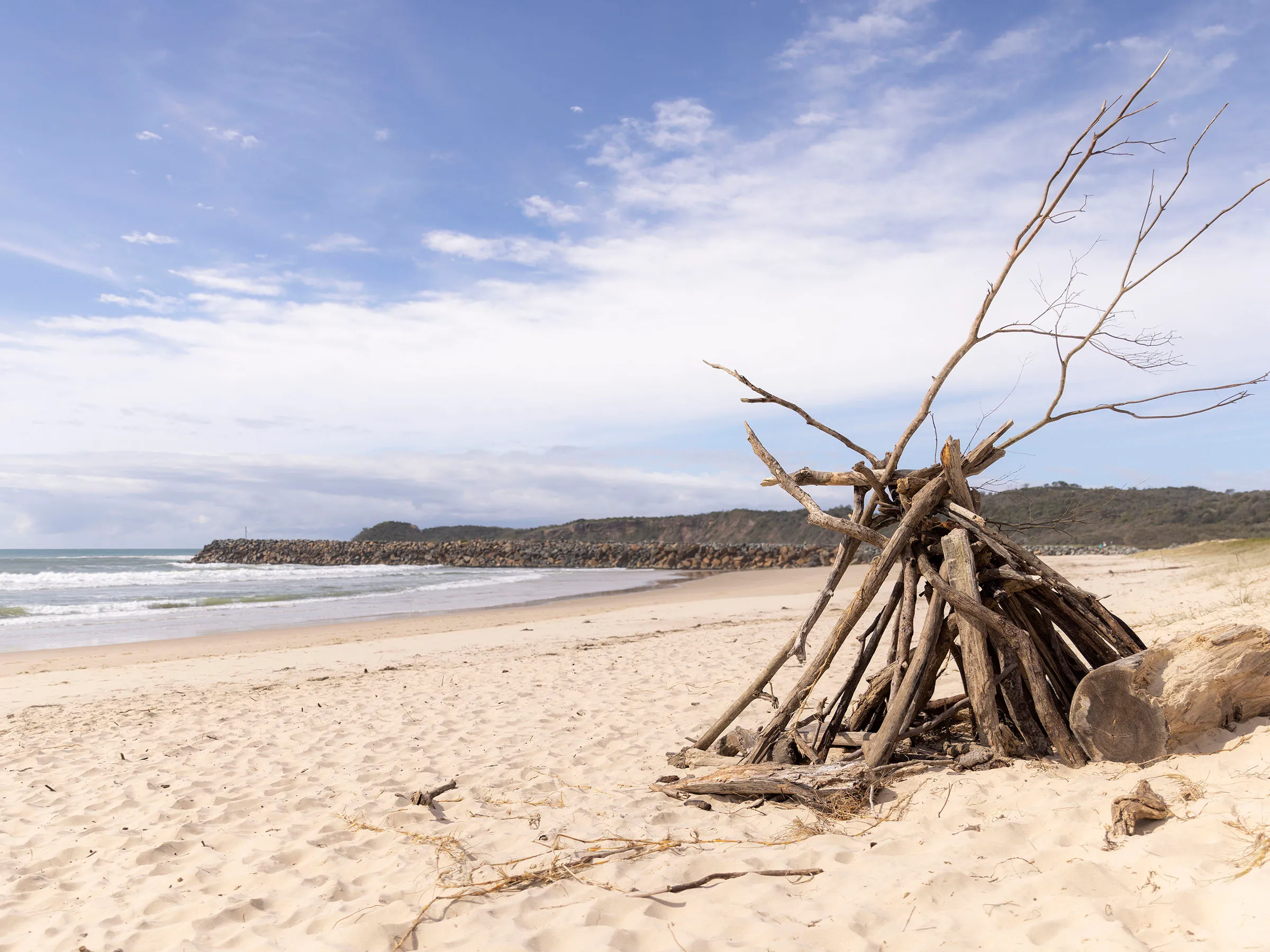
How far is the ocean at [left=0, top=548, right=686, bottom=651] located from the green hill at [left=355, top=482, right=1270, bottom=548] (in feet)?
46.8

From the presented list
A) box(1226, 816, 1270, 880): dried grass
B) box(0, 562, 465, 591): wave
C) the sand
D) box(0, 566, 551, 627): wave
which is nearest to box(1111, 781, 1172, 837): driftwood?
the sand

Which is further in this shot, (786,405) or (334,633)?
(334,633)

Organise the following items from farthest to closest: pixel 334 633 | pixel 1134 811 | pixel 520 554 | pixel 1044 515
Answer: pixel 520 554, pixel 1044 515, pixel 334 633, pixel 1134 811

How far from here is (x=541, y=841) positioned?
164 inches

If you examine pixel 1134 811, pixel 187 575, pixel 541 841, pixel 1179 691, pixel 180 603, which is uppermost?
pixel 187 575

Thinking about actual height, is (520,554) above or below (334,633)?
above

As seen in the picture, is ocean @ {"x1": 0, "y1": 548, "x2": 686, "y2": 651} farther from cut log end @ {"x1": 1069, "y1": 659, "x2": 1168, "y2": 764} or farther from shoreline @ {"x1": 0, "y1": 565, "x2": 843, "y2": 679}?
cut log end @ {"x1": 1069, "y1": 659, "x2": 1168, "y2": 764}

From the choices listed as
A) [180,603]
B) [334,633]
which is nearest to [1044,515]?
[334,633]

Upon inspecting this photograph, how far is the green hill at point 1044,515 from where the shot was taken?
1459 inches

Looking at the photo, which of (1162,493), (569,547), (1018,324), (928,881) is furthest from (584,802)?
(1162,493)

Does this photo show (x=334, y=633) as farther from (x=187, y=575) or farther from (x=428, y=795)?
(x=187, y=575)

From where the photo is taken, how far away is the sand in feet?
10.00

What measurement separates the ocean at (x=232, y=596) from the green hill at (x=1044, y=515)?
14254mm

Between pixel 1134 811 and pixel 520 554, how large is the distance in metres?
47.0
